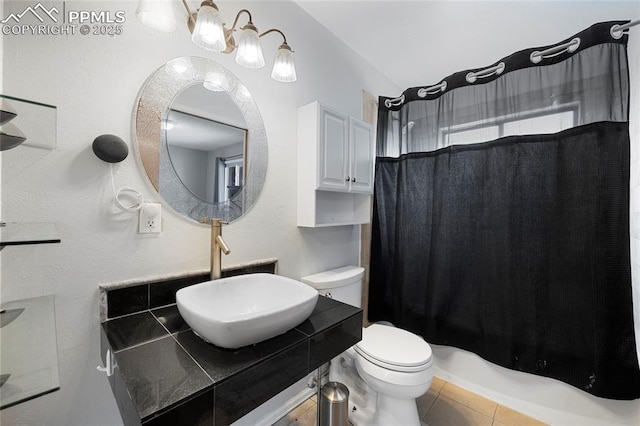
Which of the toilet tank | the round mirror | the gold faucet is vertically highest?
the round mirror

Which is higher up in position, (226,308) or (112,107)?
(112,107)

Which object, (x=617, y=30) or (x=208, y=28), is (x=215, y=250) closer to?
(x=208, y=28)

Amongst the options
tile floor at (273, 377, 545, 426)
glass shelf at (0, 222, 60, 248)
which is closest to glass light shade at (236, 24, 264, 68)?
glass shelf at (0, 222, 60, 248)

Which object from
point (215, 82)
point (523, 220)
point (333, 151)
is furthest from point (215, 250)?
point (523, 220)

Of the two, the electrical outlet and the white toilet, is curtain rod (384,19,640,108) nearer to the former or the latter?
the white toilet

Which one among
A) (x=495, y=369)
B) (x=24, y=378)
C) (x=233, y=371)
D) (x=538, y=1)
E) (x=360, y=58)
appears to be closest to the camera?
(x=24, y=378)

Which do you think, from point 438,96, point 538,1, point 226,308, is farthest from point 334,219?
point 538,1

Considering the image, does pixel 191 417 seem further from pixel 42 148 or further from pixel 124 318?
pixel 42 148

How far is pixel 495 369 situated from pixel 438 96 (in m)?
1.87

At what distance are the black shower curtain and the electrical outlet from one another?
160cm

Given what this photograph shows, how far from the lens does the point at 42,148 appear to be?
2.46 feet

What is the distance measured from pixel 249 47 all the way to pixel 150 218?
0.82 metres

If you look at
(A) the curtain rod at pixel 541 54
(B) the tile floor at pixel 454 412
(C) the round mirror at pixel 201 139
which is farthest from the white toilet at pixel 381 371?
(A) the curtain rod at pixel 541 54

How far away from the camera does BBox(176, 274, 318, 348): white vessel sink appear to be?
710 millimetres
